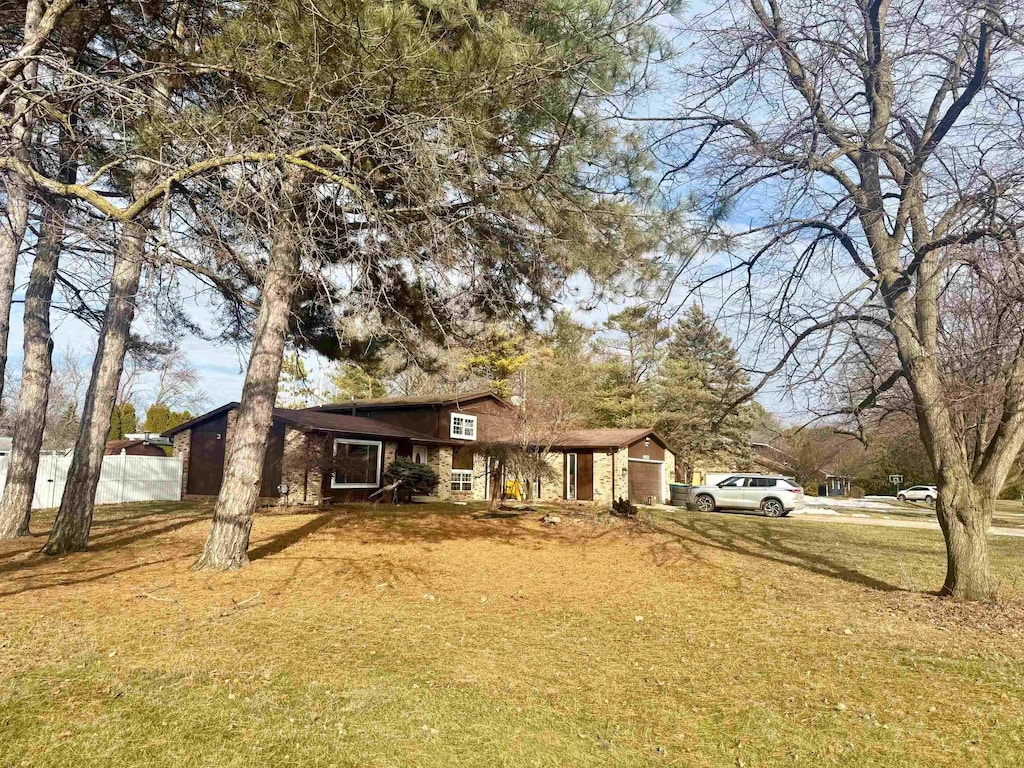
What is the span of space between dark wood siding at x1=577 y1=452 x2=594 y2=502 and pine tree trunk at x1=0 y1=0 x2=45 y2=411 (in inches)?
767

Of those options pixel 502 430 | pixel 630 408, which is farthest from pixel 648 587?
pixel 630 408

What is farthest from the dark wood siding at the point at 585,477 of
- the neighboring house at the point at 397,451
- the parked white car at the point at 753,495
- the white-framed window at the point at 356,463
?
the white-framed window at the point at 356,463

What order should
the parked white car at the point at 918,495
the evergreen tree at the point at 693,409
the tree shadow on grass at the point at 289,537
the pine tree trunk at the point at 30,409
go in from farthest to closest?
the parked white car at the point at 918,495
the evergreen tree at the point at 693,409
the pine tree trunk at the point at 30,409
the tree shadow on grass at the point at 289,537

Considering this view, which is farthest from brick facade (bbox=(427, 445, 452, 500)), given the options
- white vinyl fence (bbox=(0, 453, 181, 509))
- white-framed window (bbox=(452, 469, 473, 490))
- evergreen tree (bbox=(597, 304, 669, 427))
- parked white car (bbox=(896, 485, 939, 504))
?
parked white car (bbox=(896, 485, 939, 504))

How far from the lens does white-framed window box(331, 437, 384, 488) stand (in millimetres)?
19438

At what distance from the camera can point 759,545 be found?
13.0 meters

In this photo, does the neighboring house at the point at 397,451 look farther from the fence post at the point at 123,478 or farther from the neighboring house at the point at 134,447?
the neighboring house at the point at 134,447

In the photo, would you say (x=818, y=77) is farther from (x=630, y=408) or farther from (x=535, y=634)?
(x=630, y=408)

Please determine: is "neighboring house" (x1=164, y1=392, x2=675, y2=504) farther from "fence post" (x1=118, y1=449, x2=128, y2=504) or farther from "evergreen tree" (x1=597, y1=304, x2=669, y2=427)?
"evergreen tree" (x1=597, y1=304, x2=669, y2=427)

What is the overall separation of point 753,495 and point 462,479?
1103 cm

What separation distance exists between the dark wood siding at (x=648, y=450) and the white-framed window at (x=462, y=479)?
679 cm

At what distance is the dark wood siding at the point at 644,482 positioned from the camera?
25656 mm

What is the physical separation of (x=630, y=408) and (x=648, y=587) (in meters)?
26.7

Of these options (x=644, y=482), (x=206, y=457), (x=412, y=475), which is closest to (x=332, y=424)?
(x=412, y=475)
